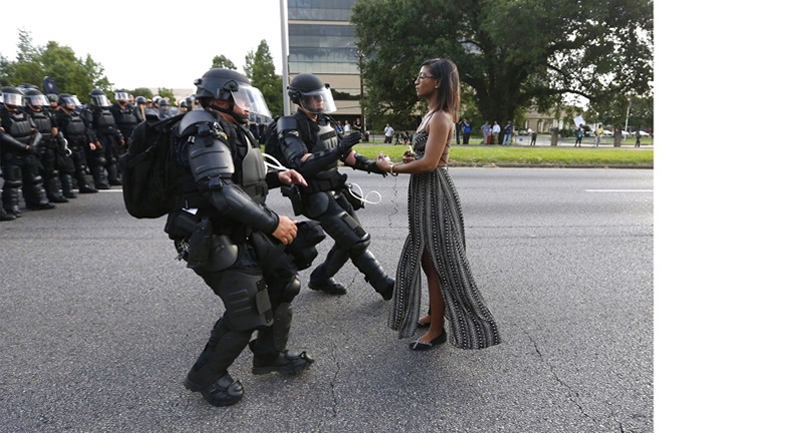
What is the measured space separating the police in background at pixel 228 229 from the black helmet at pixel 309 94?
98 centimetres

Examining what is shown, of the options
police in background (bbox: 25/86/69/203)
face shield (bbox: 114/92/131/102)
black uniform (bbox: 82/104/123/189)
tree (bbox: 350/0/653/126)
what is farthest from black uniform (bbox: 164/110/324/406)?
tree (bbox: 350/0/653/126)

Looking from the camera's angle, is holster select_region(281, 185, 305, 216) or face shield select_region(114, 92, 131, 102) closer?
holster select_region(281, 185, 305, 216)

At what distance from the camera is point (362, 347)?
3197 mm

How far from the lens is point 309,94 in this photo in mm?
3537

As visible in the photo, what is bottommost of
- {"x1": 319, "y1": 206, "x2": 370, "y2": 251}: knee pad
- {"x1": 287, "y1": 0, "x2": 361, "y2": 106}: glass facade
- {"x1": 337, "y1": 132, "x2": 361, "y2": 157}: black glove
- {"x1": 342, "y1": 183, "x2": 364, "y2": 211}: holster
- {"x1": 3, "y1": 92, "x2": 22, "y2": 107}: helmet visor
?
{"x1": 319, "y1": 206, "x2": 370, "y2": 251}: knee pad

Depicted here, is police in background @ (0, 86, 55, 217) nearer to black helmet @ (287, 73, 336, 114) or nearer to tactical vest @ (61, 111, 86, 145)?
tactical vest @ (61, 111, 86, 145)

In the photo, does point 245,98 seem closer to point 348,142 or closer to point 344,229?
point 348,142

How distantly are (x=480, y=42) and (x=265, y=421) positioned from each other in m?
35.2

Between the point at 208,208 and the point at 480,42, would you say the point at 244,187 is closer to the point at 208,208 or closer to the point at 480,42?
the point at 208,208

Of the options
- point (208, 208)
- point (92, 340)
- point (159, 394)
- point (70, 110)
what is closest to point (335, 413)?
point (159, 394)

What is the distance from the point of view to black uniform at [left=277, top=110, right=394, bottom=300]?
3.46 m

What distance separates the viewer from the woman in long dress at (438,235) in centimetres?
287

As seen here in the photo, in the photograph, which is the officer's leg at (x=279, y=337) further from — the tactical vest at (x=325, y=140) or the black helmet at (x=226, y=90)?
the tactical vest at (x=325, y=140)

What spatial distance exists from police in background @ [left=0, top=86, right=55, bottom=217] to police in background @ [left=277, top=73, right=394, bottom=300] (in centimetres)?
610
